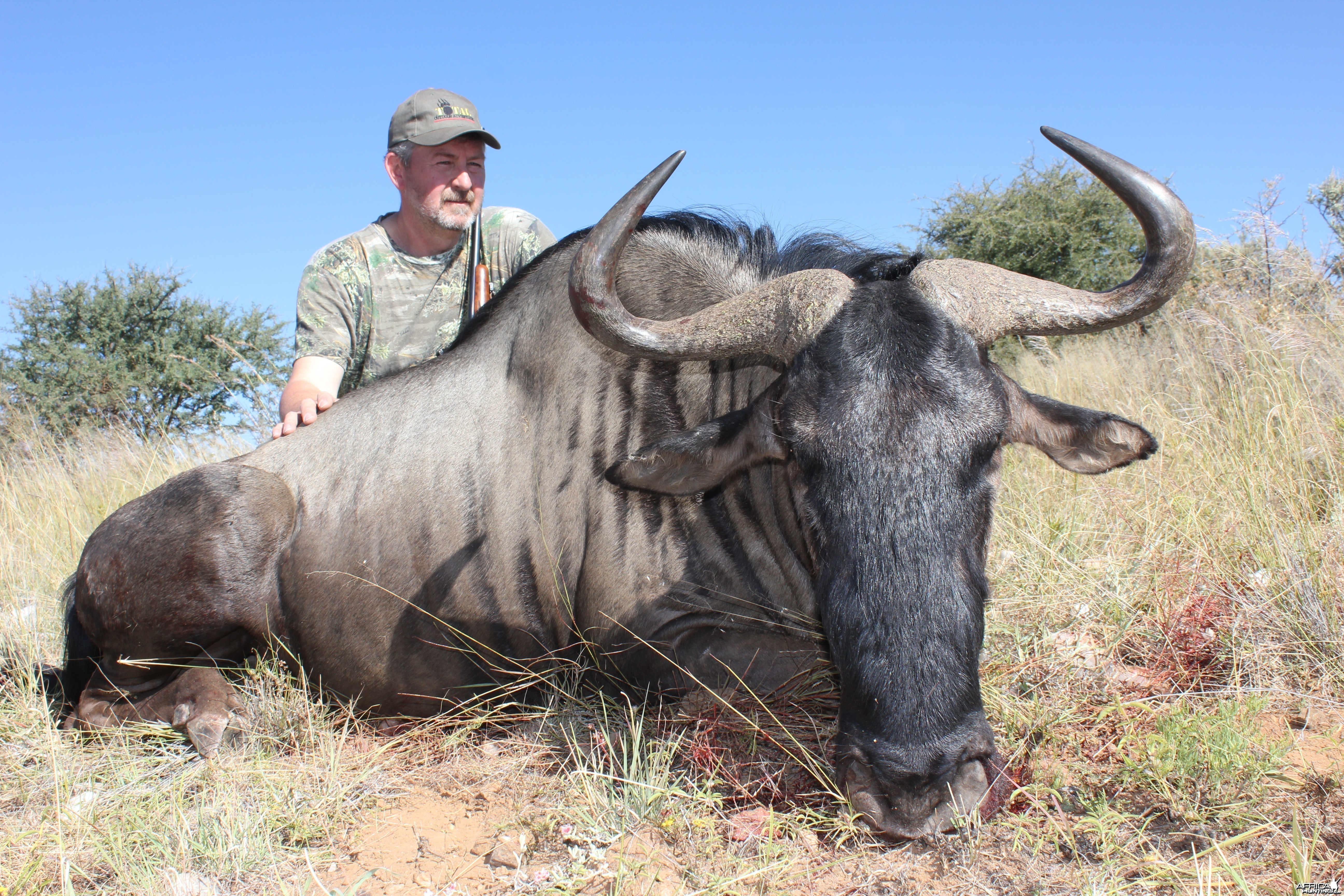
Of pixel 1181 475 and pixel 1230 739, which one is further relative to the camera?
pixel 1181 475

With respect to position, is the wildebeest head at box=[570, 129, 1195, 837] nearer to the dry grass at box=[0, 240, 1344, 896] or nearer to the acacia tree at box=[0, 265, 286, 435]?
the dry grass at box=[0, 240, 1344, 896]

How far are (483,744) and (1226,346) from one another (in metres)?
5.93

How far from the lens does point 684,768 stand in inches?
109

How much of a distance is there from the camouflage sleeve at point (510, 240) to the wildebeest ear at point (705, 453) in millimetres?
2899

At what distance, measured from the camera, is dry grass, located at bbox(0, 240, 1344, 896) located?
2.22 meters

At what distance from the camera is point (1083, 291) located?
2816 millimetres

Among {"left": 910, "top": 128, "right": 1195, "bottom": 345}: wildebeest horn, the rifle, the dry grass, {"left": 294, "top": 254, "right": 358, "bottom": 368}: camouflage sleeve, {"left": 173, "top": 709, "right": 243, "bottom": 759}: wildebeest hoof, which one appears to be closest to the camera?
the dry grass

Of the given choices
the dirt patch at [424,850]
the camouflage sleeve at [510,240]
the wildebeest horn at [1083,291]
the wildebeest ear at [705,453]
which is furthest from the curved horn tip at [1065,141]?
the camouflage sleeve at [510,240]

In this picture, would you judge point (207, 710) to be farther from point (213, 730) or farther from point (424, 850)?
point (424, 850)

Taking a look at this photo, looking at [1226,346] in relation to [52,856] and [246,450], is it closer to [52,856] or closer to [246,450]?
[52,856]

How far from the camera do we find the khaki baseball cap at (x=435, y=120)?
17.6 ft

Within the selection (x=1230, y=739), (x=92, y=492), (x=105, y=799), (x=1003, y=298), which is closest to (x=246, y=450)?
(x=92, y=492)

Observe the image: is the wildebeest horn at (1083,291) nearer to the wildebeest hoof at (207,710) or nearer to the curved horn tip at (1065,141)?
the curved horn tip at (1065,141)

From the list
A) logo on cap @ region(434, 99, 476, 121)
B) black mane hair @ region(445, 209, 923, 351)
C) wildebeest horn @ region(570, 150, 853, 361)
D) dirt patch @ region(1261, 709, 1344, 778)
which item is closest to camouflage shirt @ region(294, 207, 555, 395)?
logo on cap @ region(434, 99, 476, 121)
